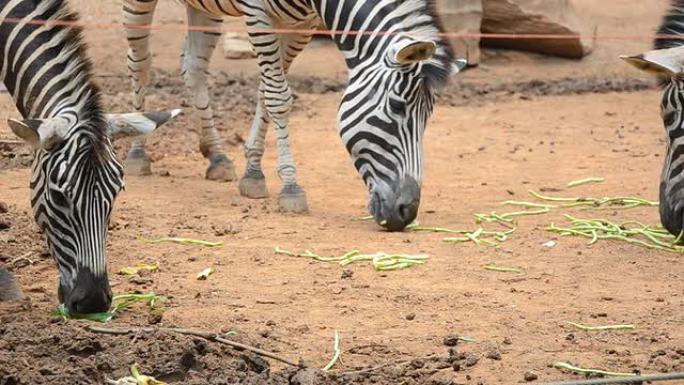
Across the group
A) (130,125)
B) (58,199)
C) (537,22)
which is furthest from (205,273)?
(537,22)

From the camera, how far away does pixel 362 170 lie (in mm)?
8008

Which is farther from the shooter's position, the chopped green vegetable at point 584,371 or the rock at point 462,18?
the rock at point 462,18

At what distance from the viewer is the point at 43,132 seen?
5406 mm

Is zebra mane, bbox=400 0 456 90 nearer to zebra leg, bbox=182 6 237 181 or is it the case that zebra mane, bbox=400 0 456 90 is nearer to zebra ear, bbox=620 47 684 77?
zebra ear, bbox=620 47 684 77

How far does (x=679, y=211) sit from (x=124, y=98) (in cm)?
633

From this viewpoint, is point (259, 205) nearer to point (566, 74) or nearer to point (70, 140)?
point (70, 140)

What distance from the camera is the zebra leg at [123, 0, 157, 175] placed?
32.2 feet

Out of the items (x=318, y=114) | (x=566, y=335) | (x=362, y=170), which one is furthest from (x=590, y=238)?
(x=318, y=114)

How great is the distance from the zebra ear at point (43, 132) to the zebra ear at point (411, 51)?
9.25ft

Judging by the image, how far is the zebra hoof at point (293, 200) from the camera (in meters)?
8.61

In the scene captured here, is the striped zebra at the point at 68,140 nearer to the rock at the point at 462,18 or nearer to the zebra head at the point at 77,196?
the zebra head at the point at 77,196

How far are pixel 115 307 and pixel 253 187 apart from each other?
3157 mm

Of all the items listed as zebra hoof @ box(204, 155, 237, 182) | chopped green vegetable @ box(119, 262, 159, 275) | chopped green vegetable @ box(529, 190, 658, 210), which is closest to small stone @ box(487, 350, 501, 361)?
chopped green vegetable @ box(119, 262, 159, 275)

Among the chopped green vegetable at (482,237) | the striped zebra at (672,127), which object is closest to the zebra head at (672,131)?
the striped zebra at (672,127)
